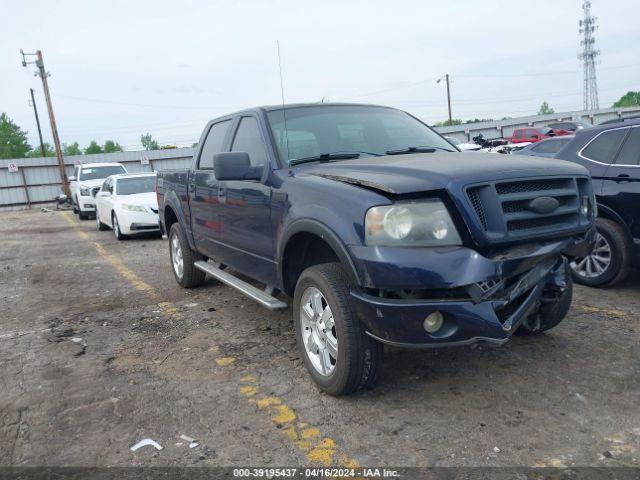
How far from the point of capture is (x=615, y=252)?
5227mm

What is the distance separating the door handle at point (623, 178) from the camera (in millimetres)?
5139

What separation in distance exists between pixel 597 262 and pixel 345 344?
11.7ft

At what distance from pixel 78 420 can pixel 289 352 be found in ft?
5.14

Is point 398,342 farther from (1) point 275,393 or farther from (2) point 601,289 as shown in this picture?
(2) point 601,289

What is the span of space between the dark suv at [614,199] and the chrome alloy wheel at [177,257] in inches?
174

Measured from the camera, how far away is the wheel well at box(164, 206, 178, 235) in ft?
22.0

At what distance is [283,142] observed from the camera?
4.17 metres

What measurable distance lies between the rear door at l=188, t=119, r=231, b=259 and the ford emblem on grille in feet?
9.26

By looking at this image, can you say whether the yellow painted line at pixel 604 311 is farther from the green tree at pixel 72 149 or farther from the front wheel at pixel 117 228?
the green tree at pixel 72 149

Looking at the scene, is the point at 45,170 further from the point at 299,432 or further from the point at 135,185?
the point at 299,432

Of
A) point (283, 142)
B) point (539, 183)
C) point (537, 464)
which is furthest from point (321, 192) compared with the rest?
point (537, 464)

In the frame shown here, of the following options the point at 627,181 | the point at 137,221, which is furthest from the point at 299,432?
the point at 137,221

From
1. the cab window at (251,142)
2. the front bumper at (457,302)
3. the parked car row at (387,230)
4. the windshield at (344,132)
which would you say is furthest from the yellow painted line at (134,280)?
the front bumper at (457,302)

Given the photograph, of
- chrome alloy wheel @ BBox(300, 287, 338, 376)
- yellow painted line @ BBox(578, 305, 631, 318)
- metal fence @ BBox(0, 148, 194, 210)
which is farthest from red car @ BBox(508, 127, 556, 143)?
chrome alloy wheel @ BBox(300, 287, 338, 376)
